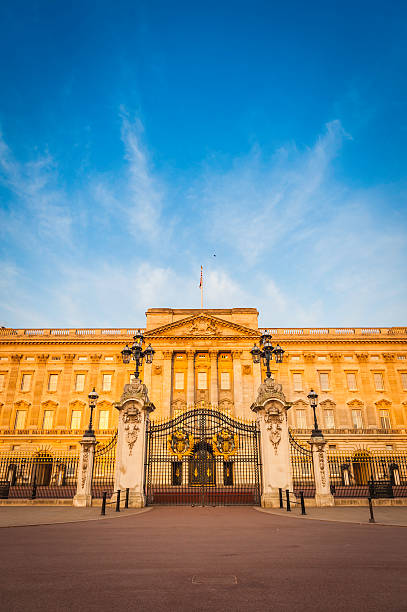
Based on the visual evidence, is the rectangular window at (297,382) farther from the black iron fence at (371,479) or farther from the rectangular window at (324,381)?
the black iron fence at (371,479)

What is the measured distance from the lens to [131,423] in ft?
57.5

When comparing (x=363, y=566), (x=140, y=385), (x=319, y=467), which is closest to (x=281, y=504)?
(x=319, y=467)

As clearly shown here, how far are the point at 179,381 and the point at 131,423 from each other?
3179 centimetres

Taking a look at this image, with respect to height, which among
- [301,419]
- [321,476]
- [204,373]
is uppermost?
[204,373]

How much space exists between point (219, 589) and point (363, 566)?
2.75 metres

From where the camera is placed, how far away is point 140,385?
18.4m

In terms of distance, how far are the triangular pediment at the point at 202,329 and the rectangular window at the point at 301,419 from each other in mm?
10833

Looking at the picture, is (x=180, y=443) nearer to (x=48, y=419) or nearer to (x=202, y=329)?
(x=202, y=329)

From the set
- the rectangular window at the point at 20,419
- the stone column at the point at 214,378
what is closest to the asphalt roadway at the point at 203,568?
the stone column at the point at 214,378

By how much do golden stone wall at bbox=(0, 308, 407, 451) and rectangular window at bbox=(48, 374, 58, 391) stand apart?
0.43 ft

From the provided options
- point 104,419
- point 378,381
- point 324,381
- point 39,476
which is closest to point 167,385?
point 104,419

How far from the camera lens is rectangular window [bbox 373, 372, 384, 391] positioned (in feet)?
167

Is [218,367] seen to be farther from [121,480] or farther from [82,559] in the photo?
[82,559]

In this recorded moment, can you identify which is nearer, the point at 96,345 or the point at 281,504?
the point at 281,504
